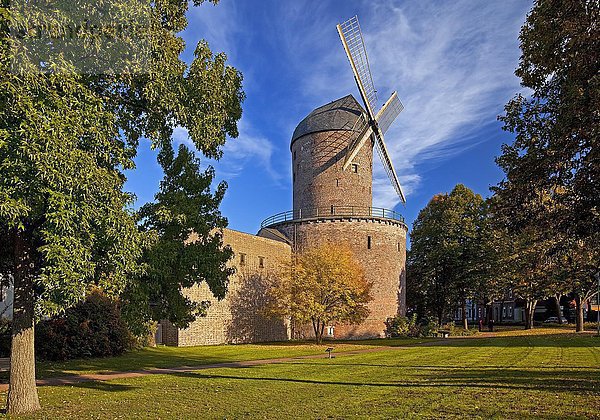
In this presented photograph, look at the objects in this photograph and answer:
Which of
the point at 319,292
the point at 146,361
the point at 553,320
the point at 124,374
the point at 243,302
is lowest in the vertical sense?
the point at 553,320

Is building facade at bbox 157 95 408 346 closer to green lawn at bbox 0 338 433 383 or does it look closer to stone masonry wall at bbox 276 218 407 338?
stone masonry wall at bbox 276 218 407 338

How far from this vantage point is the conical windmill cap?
44125mm

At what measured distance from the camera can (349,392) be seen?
12.9 m

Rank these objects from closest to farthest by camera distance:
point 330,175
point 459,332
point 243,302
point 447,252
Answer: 1. point 243,302
2. point 330,175
3. point 459,332
4. point 447,252

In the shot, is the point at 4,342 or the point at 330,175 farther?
the point at 330,175

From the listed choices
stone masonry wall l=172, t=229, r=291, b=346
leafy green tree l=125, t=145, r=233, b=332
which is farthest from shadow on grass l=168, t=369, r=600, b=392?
stone masonry wall l=172, t=229, r=291, b=346

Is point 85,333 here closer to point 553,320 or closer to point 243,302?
point 243,302

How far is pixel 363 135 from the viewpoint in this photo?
→ 146ft

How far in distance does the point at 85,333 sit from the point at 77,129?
676 inches

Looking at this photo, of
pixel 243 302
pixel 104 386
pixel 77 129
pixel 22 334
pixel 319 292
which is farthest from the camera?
pixel 243 302

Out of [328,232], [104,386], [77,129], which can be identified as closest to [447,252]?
[328,232]

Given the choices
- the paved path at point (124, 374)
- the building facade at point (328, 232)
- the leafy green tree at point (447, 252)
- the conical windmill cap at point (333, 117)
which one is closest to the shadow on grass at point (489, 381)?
the paved path at point (124, 374)

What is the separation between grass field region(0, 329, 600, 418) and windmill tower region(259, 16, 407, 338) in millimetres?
21904

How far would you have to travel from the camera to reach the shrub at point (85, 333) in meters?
22.5
